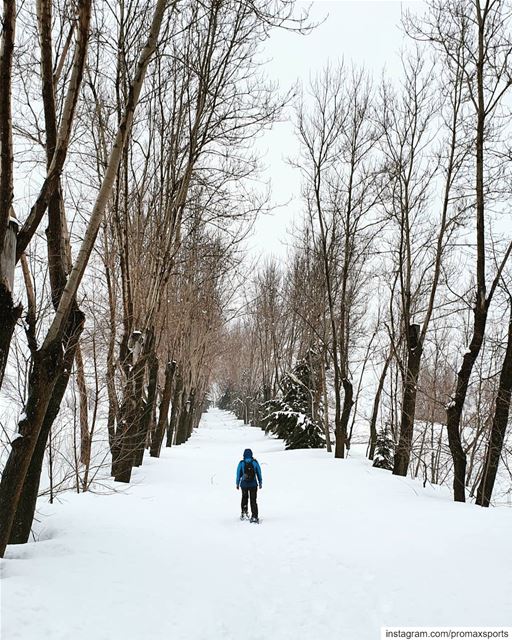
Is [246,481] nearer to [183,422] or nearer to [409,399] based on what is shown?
[409,399]

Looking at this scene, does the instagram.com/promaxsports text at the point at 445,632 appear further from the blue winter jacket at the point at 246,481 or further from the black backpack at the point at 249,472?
the black backpack at the point at 249,472

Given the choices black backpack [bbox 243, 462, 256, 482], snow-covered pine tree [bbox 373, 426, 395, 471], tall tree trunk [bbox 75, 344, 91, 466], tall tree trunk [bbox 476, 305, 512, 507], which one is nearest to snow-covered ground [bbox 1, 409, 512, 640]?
black backpack [bbox 243, 462, 256, 482]

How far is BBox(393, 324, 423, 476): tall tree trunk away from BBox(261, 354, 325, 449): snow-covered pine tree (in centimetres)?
552

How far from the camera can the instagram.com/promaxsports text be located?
3.53 m

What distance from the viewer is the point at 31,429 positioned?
13.5ft

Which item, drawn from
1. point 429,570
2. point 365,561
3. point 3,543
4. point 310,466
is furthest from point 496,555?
point 310,466

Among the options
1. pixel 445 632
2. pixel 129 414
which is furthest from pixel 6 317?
pixel 129 414

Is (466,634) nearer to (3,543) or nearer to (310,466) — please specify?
(3,543)

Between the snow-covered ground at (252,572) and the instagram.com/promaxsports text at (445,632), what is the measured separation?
70mm

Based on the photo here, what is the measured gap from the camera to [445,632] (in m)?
3.63

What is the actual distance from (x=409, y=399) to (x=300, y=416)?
8075mm

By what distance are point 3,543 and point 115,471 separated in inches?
245

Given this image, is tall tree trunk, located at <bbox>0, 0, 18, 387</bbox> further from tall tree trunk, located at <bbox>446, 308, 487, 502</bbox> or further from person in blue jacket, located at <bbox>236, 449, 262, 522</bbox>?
tall tree trunk, located at <bbox>446, 308, 487, 502</bbox>

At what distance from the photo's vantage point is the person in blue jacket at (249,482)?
7.45 meters
